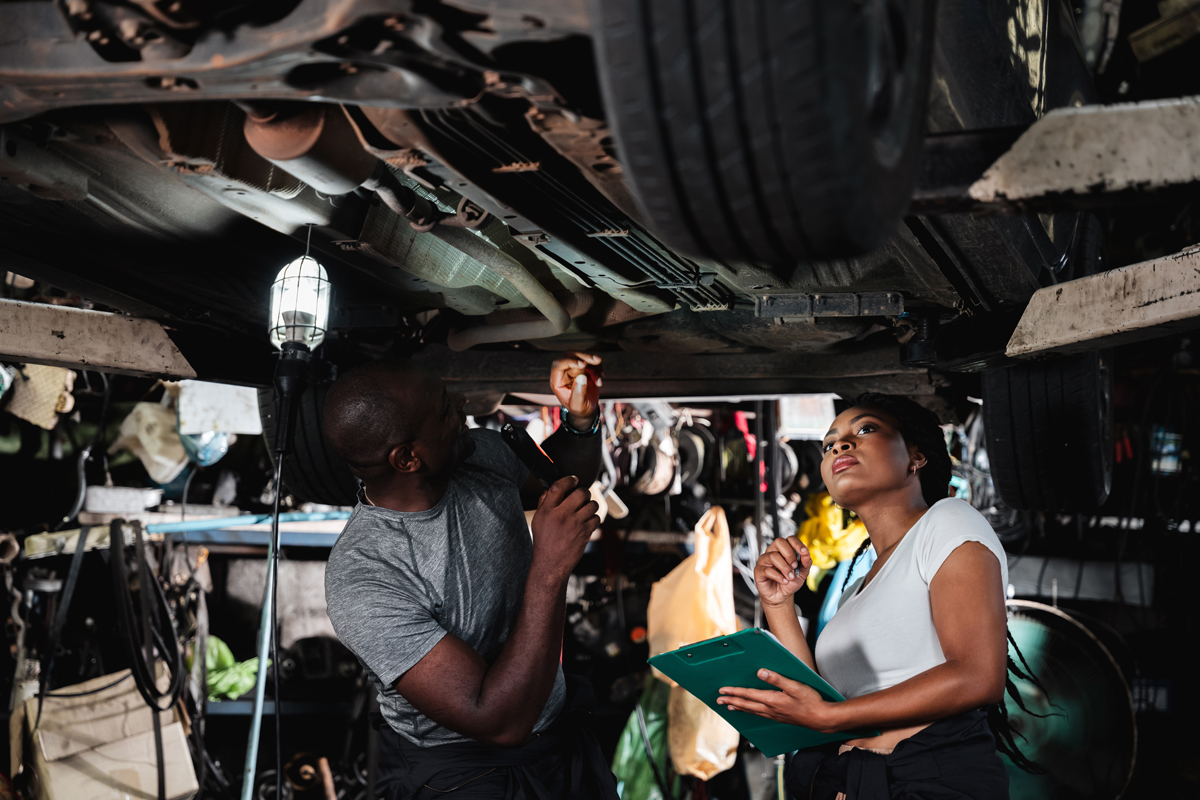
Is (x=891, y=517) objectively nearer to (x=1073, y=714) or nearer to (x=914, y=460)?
(x=914, y=460)

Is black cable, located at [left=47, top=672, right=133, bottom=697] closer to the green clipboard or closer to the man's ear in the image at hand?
the man's ear

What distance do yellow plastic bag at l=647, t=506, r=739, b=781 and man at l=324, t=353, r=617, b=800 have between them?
96.9 inches

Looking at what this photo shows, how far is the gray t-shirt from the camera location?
5.51 ft

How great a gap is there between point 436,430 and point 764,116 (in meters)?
1.30

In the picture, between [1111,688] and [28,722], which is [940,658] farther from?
[28,722]

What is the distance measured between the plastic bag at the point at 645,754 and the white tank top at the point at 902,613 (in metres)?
3.21

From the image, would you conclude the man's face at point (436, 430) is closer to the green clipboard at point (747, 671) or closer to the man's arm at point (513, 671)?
the man's arm at point (513, 671)

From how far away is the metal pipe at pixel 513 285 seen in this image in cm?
186

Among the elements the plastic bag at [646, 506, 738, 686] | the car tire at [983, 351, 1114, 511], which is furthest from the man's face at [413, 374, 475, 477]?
the plastic bag at [646, 506, 738, 686]

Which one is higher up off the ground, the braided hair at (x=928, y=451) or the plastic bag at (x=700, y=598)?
the braided hair at (x=928, y=451)

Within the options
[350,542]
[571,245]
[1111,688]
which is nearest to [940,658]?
[571,245]

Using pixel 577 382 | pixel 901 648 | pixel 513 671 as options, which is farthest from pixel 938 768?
pixel 577 382

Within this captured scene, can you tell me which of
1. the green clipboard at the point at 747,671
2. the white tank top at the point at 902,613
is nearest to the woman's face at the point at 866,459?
the white tank top at the point at 902,613

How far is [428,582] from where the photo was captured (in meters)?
1.82
